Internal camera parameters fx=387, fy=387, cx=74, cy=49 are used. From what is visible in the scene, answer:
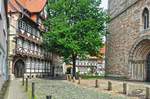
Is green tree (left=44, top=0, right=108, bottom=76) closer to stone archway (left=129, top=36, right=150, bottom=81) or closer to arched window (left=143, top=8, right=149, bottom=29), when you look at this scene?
stone archway (left=129, top=36, right=150, bottom=81)

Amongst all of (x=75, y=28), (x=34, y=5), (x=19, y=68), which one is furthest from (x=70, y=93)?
(x=34, y=5)

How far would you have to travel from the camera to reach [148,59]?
42281 millimetres

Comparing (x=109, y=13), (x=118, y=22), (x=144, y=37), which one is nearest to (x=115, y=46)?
(x=118, y=22)

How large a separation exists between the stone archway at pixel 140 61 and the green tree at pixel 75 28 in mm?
7011

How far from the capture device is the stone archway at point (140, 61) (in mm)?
41684

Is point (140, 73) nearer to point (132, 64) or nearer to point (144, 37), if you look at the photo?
point (132, 64)

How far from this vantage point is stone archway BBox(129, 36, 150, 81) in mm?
41684

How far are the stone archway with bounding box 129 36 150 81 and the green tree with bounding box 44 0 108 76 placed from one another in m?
7.01

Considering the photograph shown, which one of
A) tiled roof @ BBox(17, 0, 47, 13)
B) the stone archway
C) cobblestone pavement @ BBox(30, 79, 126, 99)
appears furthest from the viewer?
tiled roof @ BBox(17, 0, 47, 13)

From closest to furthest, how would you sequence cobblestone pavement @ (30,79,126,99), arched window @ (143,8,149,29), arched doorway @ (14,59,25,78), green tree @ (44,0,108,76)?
cobblestone pavement @ (30,79,126,99)
arched window @ (143,8,149,29)
green tree @ (44,0,108,76)
arched doorway @ (14,59,25,78)

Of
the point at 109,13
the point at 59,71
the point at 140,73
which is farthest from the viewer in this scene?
the point at 59,71

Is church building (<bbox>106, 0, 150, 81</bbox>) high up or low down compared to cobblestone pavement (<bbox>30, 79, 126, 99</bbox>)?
up

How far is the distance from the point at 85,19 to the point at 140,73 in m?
11.2

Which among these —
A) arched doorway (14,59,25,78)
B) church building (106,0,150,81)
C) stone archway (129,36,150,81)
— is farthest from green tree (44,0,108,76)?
stone archway (129,36,150,81)
